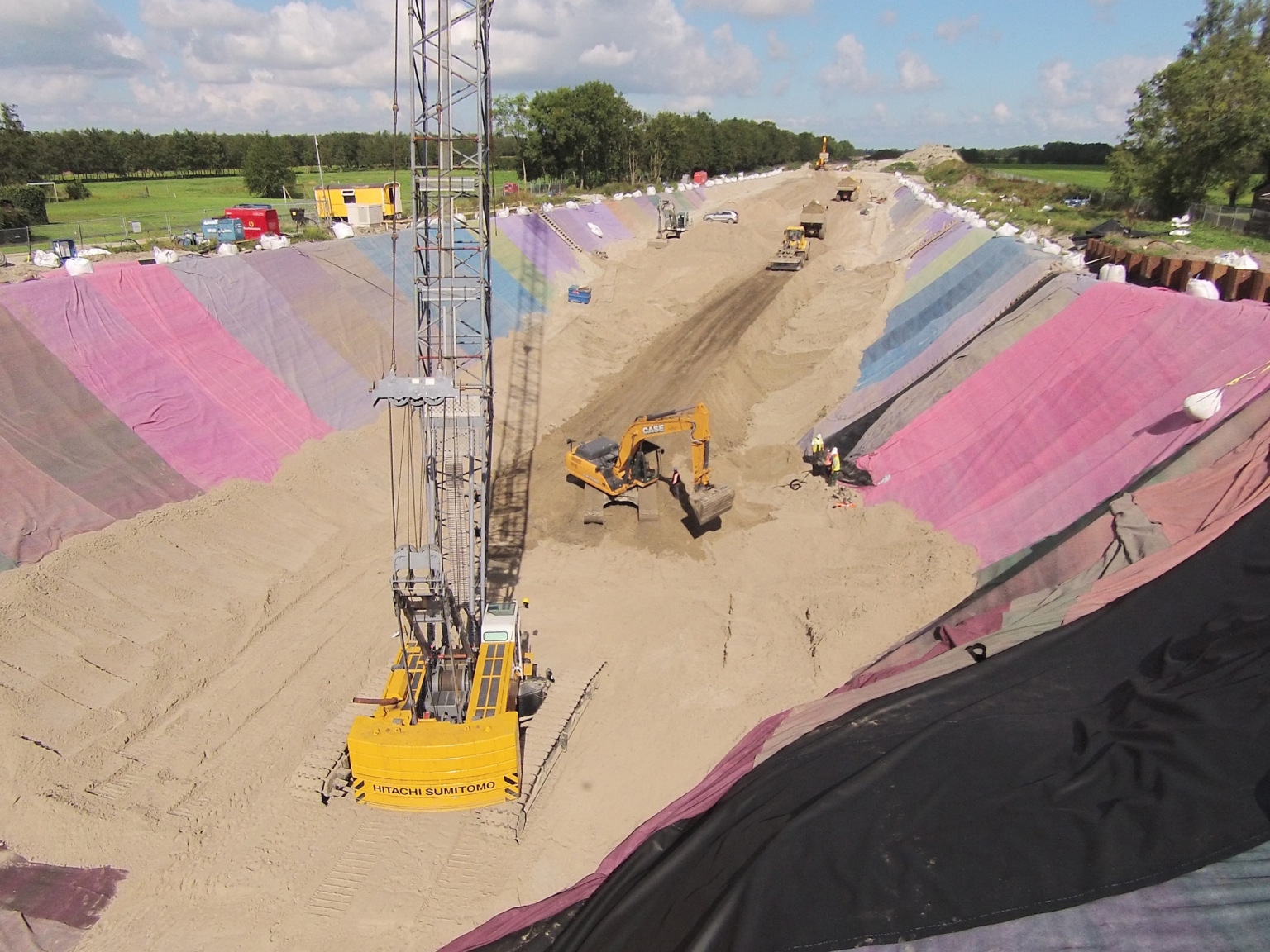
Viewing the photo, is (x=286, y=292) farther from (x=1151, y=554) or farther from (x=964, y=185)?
(x=964, y=185)

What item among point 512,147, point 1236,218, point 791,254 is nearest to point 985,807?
point 1236,218

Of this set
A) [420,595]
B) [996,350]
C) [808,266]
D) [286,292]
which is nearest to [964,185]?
[808,266]

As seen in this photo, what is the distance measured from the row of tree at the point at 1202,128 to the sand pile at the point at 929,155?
4289 inches

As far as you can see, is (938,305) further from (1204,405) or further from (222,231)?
(222,231)

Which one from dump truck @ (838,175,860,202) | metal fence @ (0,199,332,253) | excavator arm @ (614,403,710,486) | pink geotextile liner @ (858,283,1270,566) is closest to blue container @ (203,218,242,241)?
metal fence @ (0,199,332,253)

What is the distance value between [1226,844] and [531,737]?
10.0 meters

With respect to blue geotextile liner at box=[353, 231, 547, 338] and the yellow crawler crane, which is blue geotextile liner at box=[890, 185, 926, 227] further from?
the yellow crawler crane

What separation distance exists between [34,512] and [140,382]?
5.83m

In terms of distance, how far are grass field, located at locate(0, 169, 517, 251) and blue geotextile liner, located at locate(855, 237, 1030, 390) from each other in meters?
33.8

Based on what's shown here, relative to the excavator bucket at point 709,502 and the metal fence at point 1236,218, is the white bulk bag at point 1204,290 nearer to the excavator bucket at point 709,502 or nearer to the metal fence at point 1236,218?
the excavator bucket at point 709,502

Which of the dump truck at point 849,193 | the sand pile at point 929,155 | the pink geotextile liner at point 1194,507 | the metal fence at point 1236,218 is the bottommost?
the pink geotextile liner at point 1194,507

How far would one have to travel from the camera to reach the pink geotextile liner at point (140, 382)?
21.6 meters

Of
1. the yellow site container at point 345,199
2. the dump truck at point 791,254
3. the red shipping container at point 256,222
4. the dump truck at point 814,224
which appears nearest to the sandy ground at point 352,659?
the red shipping container at point 256,222

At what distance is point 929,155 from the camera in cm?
16525
